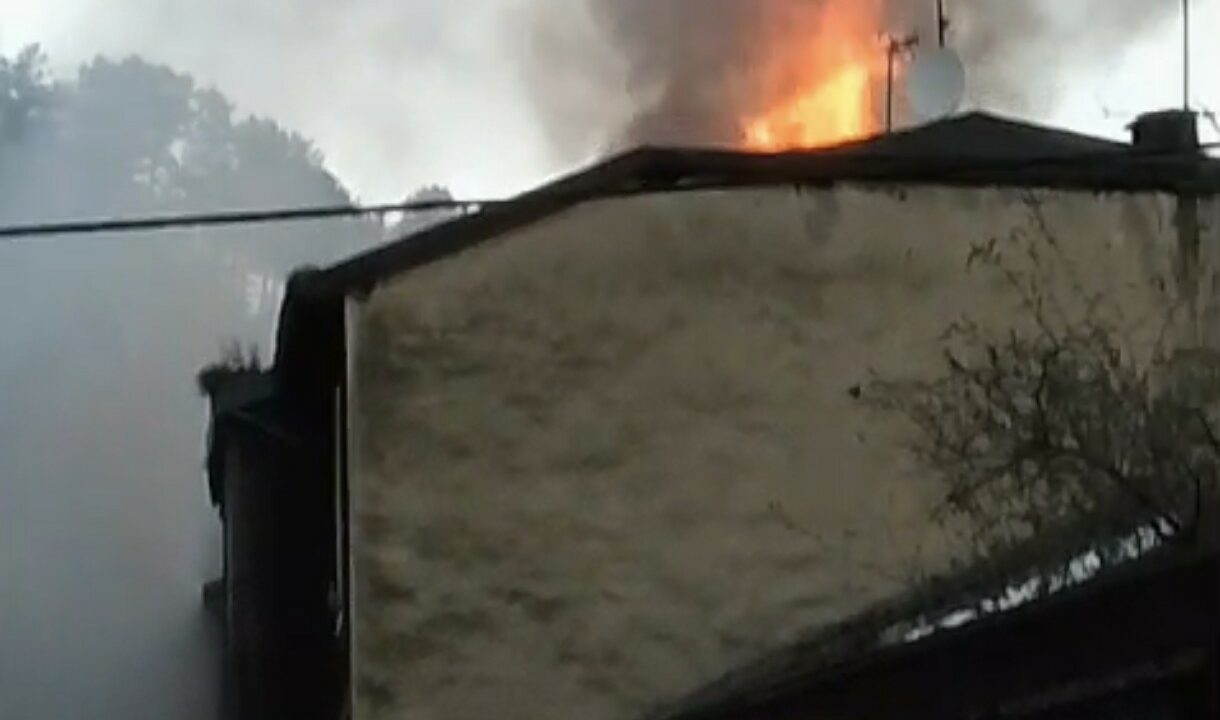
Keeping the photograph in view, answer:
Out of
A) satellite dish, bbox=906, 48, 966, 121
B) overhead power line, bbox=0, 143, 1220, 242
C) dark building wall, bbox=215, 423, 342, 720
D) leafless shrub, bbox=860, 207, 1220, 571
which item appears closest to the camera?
overhead power line, bbox=0, 143, 1220, 242

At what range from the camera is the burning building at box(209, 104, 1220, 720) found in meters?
10.2

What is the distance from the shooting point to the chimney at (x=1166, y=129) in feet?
38.5

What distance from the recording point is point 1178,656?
775 cm

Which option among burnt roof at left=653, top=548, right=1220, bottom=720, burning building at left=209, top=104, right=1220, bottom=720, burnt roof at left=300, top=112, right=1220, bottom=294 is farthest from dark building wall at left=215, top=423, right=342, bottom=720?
burnt roof at left=653, top=548, right=1220, bottom=720

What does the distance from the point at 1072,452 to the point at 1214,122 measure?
2.88 meters

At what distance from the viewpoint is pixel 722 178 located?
34.2 feet

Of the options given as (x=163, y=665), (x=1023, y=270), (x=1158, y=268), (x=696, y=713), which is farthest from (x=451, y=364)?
(x=163, y=665)

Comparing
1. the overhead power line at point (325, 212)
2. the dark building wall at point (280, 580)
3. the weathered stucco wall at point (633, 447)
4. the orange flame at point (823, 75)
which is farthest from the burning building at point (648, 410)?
the orange flame at point (823, 75)

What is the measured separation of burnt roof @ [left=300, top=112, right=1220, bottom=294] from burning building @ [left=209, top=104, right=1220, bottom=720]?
0.05 feet

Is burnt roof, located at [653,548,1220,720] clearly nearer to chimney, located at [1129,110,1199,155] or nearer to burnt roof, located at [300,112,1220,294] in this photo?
burnt roof, located at [300,112,1220,294]

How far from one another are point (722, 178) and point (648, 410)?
1.11m

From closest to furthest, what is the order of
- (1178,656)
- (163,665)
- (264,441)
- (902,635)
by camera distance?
(1178,656) < (902,635) < (264,441) < (163,665)

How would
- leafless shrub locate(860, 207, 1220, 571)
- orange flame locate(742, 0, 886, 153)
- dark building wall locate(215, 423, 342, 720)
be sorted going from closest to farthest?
leafless shrub locate(860, 207, 1220, 571) < dark building wall locate(215, 423, 342, 720) < orange flame locate(742, 0, 886, 153)

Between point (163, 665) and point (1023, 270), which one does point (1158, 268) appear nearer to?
point (1023, 270)
